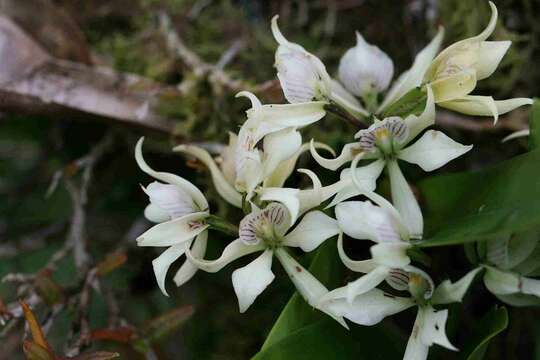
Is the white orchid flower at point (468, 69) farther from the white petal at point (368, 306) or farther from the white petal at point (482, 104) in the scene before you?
the white petal at point (368, 306)

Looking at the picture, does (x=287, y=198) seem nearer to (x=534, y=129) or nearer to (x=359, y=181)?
(x=359, y=181)

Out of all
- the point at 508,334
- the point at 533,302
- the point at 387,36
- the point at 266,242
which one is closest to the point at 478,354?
the point at 533,302

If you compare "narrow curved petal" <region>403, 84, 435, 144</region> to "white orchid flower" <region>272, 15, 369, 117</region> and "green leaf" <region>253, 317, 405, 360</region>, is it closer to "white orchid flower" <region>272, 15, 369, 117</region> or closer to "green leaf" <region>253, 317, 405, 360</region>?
"white orchid flower" <region>272, 15, 369, 117</region>

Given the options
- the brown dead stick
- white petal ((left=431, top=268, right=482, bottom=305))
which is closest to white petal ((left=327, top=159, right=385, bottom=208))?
white petal ((left=431, top=268, right=482, bottom=305))

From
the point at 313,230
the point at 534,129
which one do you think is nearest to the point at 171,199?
the point at 313,230

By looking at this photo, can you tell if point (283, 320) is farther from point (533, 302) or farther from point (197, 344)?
point (197, 344)

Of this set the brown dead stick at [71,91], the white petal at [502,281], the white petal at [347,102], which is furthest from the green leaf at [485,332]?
the brown dead stick at [71,91]
